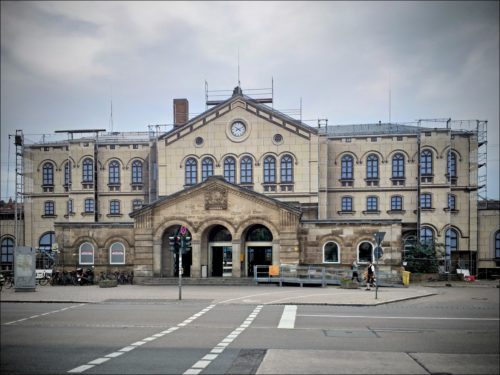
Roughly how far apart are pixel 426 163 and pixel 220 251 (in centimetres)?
2165

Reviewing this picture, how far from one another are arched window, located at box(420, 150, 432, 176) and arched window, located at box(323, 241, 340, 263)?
16.2 m

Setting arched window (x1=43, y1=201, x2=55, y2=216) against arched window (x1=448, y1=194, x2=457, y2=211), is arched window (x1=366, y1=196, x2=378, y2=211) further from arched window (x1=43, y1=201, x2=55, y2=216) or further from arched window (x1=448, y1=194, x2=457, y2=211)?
arched window (x1=43, y1=201, x2=55, y2=216)

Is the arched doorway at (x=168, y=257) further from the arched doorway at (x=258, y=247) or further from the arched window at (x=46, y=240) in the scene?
the arched window at (x=46, y=240)

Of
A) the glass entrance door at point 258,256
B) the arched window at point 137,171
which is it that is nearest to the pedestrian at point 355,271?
the glass entrance door at point 258,256

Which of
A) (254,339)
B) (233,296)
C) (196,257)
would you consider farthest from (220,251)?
(254,339)

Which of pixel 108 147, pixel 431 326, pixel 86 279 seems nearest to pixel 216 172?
pixel 108 147

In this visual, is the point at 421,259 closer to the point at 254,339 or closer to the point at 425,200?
the point at 425,200

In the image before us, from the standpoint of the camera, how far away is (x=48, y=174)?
5725cm

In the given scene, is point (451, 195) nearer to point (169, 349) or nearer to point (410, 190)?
point (410, 190)

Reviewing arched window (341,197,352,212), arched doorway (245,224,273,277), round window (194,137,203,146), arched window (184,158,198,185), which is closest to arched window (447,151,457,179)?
arched window (341,197,352,212)

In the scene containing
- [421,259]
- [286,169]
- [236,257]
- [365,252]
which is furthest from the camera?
[286,169]

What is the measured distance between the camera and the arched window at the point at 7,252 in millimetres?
39006

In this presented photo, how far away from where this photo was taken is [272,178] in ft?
165

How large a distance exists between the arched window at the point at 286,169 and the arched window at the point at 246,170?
287 centimetres
